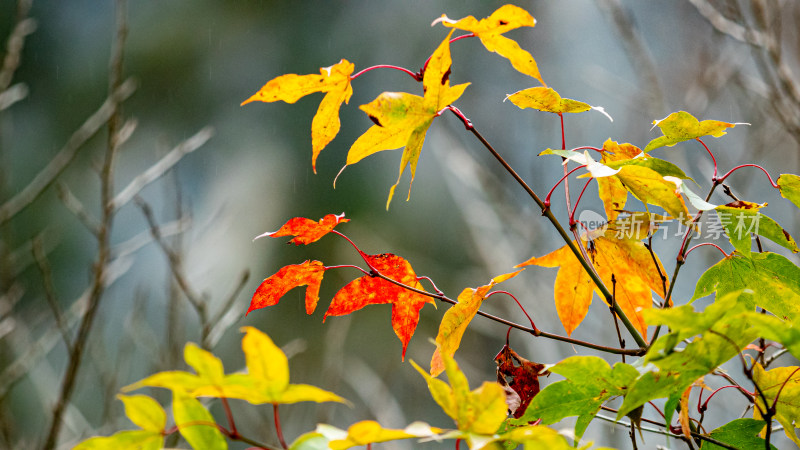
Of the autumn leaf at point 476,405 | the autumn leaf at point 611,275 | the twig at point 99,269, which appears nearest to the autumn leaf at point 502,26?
the autumn leaf at point 611,275

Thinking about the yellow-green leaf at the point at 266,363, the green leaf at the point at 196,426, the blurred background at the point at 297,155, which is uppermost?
the yellow-green leaf at the point at 266,363

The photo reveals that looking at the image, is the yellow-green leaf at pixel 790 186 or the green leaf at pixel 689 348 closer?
the green leaf at pixel 689 348

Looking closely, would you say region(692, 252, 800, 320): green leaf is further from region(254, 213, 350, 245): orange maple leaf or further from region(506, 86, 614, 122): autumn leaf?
region(254, 213, 350, 245): orange maple leaf

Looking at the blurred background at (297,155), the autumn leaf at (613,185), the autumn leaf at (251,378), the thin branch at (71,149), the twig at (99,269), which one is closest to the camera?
the autumn leaf at (251,378)

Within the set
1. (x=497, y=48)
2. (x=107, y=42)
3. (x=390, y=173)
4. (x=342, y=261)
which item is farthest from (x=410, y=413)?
(x=497, y=48)

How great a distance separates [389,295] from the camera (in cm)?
55

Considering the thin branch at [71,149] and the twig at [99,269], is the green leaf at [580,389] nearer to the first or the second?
the twig at [99,269]

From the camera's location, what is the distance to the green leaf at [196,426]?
297mm

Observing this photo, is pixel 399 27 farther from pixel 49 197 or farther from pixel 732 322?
pixel 732 322

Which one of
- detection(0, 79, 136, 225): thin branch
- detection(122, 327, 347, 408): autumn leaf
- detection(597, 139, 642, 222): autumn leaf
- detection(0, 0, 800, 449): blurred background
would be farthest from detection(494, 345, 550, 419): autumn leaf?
detection(0, 0, 800, 449): blurred background

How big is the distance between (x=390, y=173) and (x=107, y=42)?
157cm

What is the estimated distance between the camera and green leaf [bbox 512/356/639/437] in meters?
0.35

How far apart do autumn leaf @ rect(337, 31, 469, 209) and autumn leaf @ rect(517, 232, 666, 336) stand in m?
0.14

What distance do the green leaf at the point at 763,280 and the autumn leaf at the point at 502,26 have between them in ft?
0.66
